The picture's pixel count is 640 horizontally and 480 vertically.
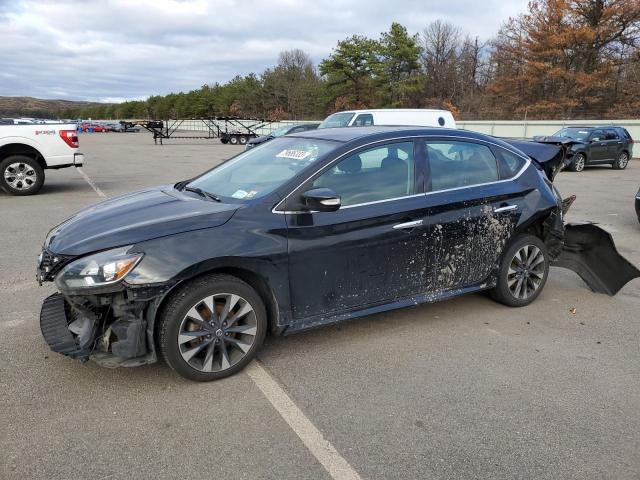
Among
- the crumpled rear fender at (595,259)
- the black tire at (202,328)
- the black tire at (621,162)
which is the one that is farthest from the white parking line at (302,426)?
the black tire at (621,162)

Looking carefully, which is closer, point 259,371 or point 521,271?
point 259,371

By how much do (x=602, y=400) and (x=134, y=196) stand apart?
3683 mm

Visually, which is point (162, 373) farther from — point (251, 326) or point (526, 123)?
point (526, 123)

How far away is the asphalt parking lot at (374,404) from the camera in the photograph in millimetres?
2652

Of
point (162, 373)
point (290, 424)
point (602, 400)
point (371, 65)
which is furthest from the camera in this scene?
point (371, 65)

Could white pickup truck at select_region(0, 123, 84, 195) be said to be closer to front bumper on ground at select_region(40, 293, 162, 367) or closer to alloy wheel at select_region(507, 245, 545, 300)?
front bumper on ground at select_region(40, 293, 162, 367)

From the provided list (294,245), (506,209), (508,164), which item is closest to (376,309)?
(294,245)

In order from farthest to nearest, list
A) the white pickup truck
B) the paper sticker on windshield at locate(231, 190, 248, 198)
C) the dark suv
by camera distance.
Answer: the dark suv < the white pickup truck < the paper sticker on windshield at locate(231, 190, 248, 198)

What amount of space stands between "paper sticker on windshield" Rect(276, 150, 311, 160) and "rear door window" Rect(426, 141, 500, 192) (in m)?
1.02

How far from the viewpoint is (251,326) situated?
11.4 feet

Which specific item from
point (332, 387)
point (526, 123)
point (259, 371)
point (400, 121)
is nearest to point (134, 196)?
point (259, 371)

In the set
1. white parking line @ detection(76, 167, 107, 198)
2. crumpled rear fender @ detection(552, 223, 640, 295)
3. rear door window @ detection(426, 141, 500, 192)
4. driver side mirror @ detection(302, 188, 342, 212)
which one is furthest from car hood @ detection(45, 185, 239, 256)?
white parking line @ detection(76, 167, 107, 198)

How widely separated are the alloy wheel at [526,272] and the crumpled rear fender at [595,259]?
45 cm

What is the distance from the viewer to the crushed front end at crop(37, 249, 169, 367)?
3135 mm
